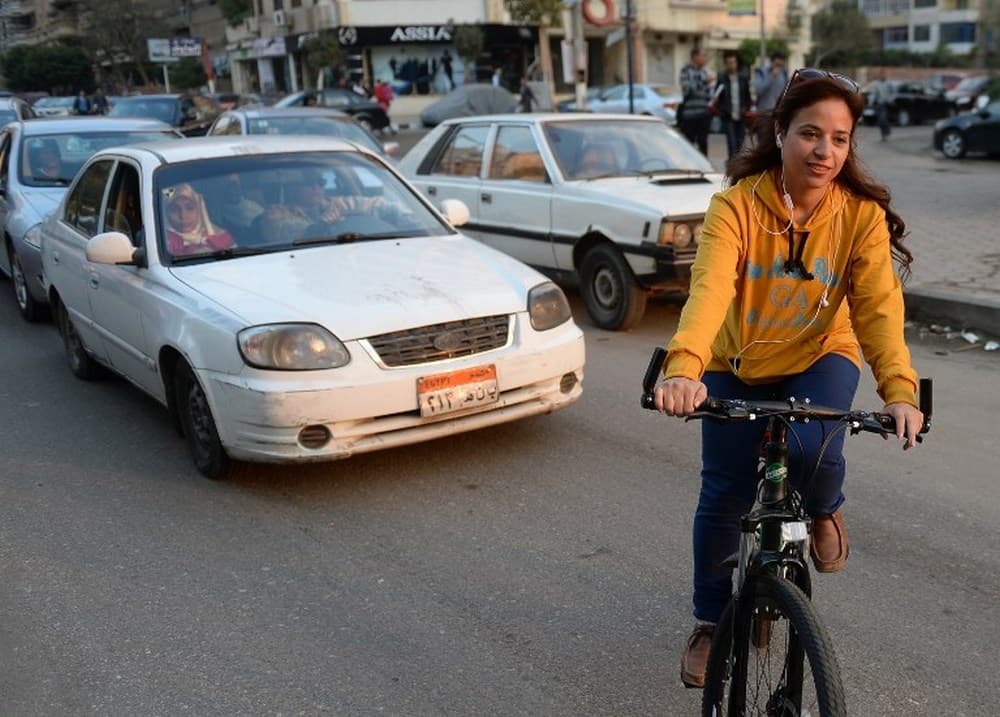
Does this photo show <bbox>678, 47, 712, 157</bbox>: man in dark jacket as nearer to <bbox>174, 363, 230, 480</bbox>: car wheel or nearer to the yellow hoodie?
<bbox>174, 363, 230, 480</bbox>: car wheel

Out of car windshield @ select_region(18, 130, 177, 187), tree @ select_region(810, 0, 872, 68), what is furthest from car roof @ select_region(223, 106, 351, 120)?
tree @ select_region(810, 0, 872, 68)

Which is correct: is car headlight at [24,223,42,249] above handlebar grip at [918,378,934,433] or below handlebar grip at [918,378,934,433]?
below

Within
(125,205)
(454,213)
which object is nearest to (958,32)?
(454,213)

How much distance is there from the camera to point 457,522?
470cm

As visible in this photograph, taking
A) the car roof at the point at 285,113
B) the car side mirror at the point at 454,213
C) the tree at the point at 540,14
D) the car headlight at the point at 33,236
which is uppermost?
the tree at the point at 540,14

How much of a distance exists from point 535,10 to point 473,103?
45.1 ft

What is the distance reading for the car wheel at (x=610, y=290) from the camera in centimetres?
806

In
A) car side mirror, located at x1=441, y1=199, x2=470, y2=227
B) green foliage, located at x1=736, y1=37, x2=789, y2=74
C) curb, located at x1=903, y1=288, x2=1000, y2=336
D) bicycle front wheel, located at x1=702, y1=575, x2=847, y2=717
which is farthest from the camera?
green foliage, located at x1=736, y1=37, x2=789, y2=74

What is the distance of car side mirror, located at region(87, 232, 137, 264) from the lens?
18.4ft

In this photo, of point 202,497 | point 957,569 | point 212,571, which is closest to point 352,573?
point 212,571

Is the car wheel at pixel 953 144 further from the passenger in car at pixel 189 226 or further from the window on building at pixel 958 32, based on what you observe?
the window on building at pixel 958 32

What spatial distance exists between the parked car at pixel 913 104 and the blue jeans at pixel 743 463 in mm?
31138

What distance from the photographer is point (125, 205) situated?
6.29 metres

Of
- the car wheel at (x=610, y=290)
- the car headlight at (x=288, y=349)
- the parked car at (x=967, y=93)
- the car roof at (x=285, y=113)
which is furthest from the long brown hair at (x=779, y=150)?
the parked car at (x=967, y=93)
